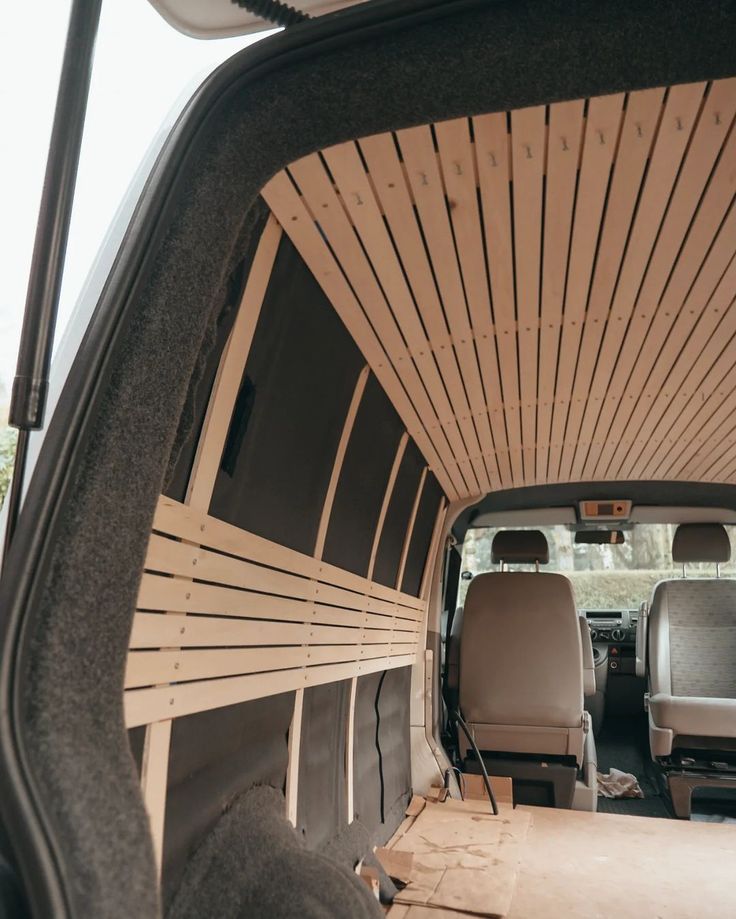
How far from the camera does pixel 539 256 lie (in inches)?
105

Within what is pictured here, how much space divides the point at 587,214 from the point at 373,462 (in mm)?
1526

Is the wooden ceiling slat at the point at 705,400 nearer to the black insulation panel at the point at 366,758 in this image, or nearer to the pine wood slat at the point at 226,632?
the pine wood slat at the point at 226,632

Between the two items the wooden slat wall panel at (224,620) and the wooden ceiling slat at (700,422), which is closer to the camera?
the wooden slat wall panel at (224,620)

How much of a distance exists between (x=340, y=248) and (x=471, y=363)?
1.19 meters

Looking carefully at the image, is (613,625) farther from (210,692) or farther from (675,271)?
(210,692)

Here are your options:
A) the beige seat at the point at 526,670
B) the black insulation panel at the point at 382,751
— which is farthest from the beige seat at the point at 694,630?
the black insulation panel at the point at 382,751

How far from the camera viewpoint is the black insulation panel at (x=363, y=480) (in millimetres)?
3244

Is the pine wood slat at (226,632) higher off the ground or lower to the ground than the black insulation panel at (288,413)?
lower

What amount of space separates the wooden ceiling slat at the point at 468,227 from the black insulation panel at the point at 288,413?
18.1 inches

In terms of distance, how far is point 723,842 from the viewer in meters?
4.87

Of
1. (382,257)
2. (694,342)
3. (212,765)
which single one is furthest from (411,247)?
(212,765)

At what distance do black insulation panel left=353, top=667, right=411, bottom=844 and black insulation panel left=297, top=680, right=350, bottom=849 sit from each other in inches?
11.8

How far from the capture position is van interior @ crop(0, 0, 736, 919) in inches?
46.2

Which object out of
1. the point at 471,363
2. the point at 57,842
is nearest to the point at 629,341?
the point at 471,363
